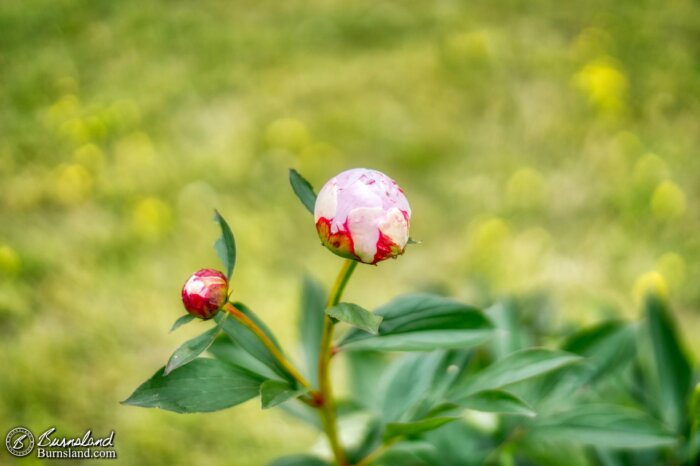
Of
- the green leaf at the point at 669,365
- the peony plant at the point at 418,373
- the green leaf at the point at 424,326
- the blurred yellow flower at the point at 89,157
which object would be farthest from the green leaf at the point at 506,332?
the blurred yellow flower at the point at 89,157

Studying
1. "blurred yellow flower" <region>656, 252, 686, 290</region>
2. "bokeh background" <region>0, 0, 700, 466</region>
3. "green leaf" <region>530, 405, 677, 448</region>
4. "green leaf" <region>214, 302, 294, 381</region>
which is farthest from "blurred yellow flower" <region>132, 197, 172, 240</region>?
"blurred yellow flower" <region>656, 252, 686, 290</region>

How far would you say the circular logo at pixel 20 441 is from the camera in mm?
1199

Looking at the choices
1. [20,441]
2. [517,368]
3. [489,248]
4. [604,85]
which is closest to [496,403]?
[517,368]

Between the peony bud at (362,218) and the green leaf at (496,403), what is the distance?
233 millimetres

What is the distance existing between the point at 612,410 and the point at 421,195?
1.31 metres

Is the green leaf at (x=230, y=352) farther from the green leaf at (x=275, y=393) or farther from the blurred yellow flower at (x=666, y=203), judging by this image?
the blurred yellow flower at (x=666, y=203)

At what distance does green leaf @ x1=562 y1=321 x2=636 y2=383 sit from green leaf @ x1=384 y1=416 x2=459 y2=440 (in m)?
0.39

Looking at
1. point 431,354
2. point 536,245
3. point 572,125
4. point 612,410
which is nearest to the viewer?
point 612,410

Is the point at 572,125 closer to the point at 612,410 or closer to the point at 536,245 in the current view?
the point at 536,245

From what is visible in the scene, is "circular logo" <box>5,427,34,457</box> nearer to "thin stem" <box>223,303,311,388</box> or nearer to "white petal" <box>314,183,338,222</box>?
"thin stem" <box>223,303,311,388</box>

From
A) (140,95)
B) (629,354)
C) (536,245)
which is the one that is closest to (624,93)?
(536,245)

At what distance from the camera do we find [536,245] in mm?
1932

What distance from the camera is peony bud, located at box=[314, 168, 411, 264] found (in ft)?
1.98

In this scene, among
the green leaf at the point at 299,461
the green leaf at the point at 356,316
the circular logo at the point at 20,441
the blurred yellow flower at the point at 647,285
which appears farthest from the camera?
the blurred yellow flower at the point at 647,285
